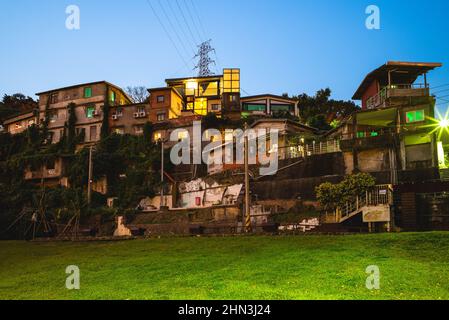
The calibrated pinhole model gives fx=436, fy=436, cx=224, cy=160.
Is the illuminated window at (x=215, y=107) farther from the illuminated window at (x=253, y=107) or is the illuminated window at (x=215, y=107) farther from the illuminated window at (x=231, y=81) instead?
the illuminated window at (x=253, y=107)

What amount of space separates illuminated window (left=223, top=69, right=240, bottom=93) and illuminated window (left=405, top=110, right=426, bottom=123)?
33305mm

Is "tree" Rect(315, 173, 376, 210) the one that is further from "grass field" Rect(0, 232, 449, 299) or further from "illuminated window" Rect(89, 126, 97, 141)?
"illuminated window" Rect(89, 126, 97, 141)

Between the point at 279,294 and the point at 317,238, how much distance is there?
14.3 metres

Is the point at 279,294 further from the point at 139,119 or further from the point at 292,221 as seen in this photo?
the point at 139,119

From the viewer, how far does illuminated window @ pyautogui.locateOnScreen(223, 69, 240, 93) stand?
2849 inches

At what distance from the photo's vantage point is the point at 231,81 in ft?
239

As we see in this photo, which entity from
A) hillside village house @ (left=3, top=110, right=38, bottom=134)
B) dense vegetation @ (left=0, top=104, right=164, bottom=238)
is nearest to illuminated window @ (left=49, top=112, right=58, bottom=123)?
dense vegetation @ (left=0, top=104, right=164, bottom=238)

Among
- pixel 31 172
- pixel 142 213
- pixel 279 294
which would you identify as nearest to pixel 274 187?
pixel 142 213

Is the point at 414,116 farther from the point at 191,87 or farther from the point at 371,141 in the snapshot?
the point at 191,87

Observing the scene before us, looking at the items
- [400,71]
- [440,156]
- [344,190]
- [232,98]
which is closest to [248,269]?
[344,190]

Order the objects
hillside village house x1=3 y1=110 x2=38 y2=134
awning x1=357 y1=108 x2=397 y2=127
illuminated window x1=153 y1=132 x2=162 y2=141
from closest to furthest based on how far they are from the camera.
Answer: awning x1=357 y1=108 x2=397 y2=127 < illuminated window x1=153 y1=132 x2=162 y2=141 < hillside village house x1=3 y1=110 x2=38 y2=134

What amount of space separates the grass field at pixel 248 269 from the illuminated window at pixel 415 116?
70.9 feet

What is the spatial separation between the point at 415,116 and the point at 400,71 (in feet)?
24.0

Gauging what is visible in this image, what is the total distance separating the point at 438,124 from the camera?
131ft
